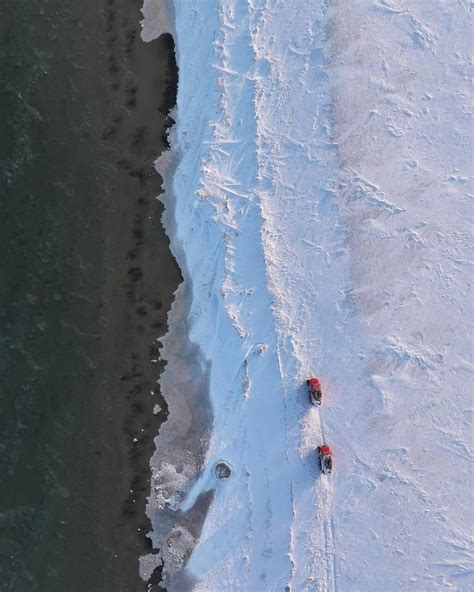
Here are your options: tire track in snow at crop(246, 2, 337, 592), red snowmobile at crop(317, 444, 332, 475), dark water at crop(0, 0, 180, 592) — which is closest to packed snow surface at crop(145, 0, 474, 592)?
tire track in snow at crop(246, 2, 337, 592)

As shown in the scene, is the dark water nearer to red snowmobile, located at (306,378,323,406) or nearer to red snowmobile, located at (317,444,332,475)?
red snowmobile, located at (306,378,323,406)

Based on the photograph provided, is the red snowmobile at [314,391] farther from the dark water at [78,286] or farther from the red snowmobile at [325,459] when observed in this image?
the dark water at [78,286]

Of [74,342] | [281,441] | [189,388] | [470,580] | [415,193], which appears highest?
[415,193]

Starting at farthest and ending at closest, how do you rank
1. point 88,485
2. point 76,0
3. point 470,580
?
point 76,0 < point 88,485 < point 470,580

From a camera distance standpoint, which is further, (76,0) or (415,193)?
(76,0)

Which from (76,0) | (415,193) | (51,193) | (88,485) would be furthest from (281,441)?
(76,0)

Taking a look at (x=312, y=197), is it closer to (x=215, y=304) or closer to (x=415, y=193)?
(x=415, y=193)

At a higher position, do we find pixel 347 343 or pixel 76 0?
pixel 76 0

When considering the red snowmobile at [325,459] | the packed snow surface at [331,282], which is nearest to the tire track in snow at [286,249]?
the packed snow surface at [331,282]
